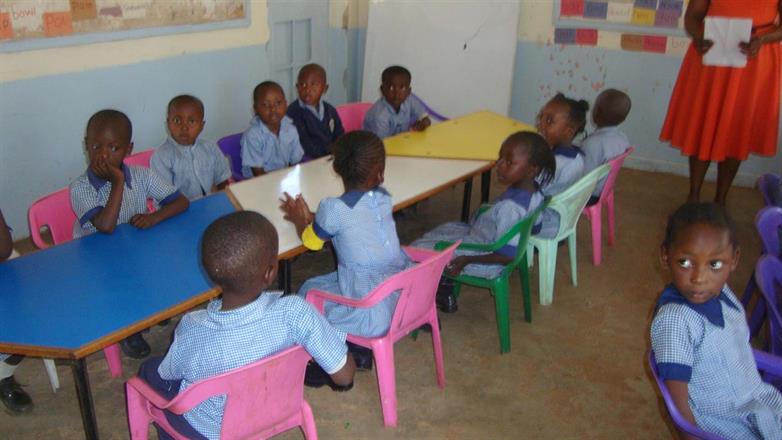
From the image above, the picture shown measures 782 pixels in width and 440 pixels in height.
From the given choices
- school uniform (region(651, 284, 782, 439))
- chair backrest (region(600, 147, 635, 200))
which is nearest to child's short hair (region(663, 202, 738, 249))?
school uniform (region(651, 284, 782, 439))

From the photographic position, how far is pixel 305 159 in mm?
3932

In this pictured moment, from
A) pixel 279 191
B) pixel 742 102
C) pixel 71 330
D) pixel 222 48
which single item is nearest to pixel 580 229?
pixel 742 102

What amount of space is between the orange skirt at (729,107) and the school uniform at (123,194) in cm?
323

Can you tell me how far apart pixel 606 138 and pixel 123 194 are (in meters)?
2.39

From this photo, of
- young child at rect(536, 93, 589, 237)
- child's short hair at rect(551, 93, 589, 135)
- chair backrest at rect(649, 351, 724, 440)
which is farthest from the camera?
child's short hair at rect(551, 93, 589, 135)

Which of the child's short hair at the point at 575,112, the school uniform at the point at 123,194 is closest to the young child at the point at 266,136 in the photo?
the school uniform at the point at 123,194

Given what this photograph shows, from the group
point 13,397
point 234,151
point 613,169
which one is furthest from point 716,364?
point 234,151

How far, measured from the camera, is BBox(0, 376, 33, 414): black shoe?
2443mm

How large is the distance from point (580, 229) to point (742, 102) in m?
1.21

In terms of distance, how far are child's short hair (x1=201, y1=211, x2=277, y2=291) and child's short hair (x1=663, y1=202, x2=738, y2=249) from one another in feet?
3.27

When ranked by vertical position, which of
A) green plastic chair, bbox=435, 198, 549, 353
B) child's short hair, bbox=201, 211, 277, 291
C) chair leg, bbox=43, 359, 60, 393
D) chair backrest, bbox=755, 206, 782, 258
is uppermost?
child's short hair, bbox=201, 211, 277, 291

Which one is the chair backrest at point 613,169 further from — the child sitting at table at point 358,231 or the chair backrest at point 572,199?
the child sitting at table at point 358,231

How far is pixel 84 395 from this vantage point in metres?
1.83

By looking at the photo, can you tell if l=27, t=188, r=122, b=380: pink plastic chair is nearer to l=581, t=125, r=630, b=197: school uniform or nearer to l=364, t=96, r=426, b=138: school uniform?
l=364, t=96, r=426, b=138: school uniform
